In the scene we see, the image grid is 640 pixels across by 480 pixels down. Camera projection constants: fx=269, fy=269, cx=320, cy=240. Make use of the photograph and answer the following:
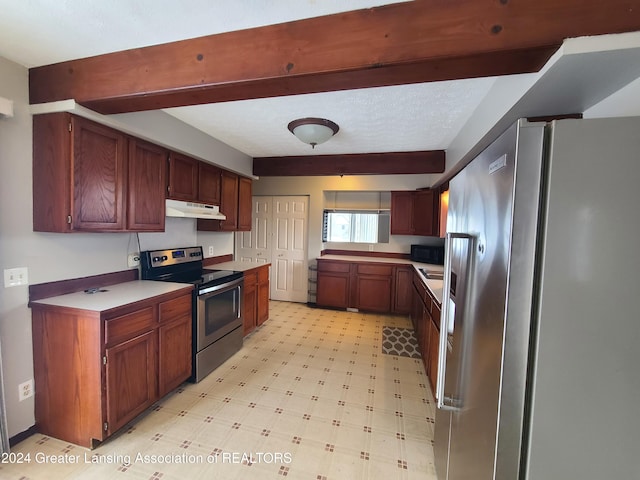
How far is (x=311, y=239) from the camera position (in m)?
4.86

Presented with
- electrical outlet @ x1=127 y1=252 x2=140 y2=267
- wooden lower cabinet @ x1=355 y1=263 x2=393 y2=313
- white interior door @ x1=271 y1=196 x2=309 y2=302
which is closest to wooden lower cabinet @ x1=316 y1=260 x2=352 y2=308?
wooden lower cabinet @ x1=355 y1=263 x2=393 y2=313

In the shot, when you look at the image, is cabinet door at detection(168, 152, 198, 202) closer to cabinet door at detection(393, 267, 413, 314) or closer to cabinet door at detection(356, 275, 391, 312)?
cabinet door at detection(356, 275, 391, 312)

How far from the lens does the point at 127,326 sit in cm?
181

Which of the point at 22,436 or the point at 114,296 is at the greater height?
the point at 114,296

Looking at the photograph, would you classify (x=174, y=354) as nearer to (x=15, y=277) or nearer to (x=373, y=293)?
(x=15, y=277)

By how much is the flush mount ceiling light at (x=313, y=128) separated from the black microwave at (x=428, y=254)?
259 centimetres

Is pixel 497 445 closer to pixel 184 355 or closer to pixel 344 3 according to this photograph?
pixel 344 3

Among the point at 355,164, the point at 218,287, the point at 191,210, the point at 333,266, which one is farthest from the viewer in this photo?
the point at 333,266

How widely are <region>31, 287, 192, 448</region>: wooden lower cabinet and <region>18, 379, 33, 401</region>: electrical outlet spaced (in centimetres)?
4

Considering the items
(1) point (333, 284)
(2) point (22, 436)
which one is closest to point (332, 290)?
(1) point (333, 284)

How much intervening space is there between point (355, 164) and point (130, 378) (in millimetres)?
3230

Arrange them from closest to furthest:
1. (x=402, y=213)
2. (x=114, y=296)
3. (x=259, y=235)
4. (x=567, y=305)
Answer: (x=567, y=305), (x=114, y=296), (x=402, y=213), (x=259, y=235)

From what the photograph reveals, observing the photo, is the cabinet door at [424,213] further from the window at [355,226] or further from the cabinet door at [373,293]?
the cabinet door at [373,293]

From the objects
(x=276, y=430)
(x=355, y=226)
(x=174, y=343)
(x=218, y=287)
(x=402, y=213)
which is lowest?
(x=276, y=430)
